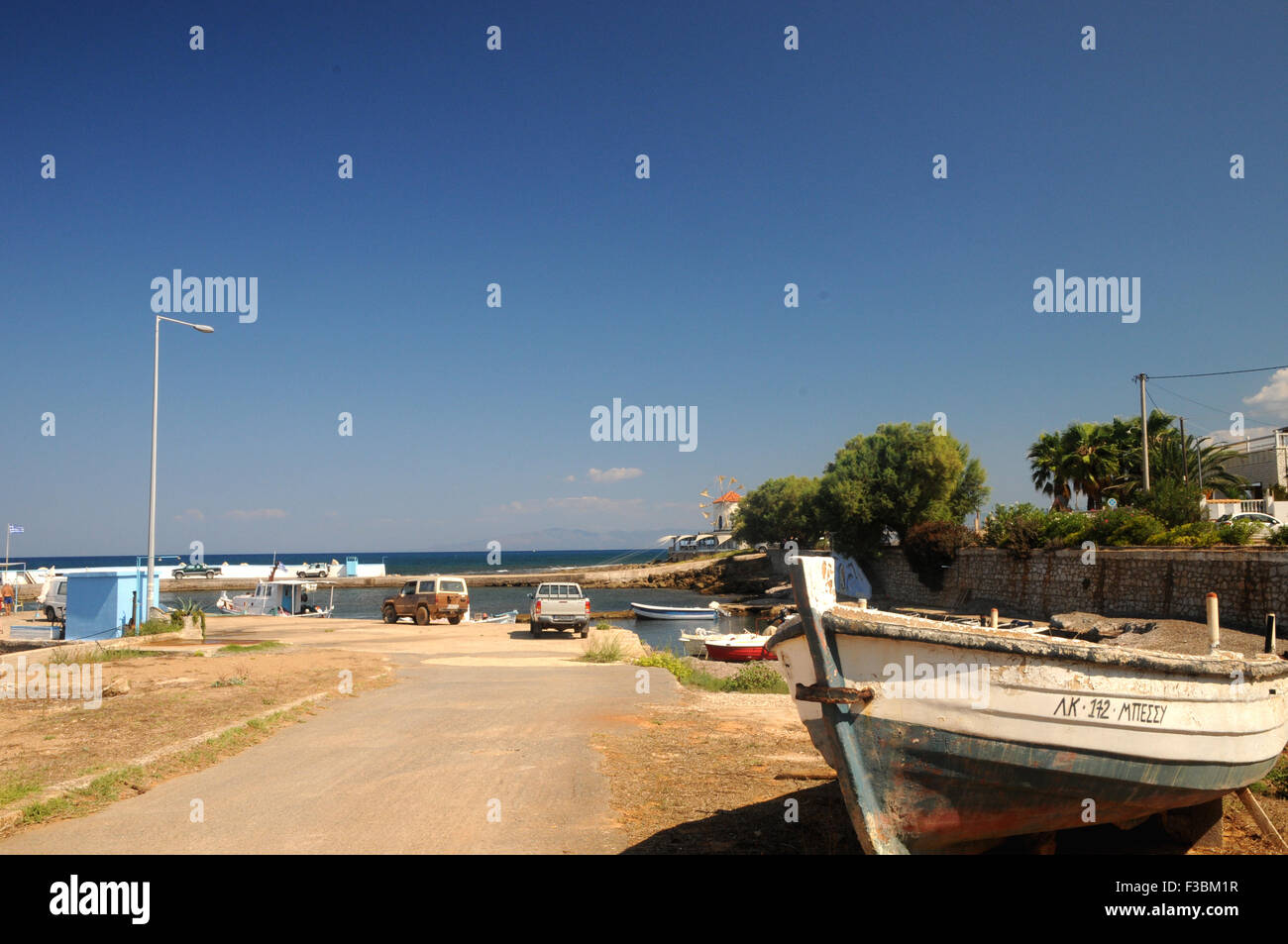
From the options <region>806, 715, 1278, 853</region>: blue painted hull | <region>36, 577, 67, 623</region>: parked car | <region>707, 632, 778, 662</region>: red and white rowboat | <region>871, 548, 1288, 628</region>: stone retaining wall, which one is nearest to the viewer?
<region>806, 715, 1278, 853</region>: blue painted hull

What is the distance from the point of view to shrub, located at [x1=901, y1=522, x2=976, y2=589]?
48469 mm

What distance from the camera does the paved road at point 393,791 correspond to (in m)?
6.20

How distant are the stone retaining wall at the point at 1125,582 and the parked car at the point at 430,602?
2655 centimetres

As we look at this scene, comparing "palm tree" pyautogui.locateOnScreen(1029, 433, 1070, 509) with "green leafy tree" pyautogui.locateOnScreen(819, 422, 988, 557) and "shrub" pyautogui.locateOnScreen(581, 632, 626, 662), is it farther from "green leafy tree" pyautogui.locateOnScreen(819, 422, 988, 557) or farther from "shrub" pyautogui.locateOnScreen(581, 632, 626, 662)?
"shrub" pyautogui.locateOnScreen(581, 632, 626, 662)

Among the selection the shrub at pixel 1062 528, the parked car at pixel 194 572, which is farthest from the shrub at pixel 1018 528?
the parked car at pixel 194 572

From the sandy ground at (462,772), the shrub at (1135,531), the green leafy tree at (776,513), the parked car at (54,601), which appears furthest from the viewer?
the green leafy tree at (776,513)

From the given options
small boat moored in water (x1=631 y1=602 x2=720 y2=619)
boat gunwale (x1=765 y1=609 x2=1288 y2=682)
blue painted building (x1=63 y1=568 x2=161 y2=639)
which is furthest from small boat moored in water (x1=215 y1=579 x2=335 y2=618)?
boat gunwale (x1=765 y1=609 x2=1288 y2=682)

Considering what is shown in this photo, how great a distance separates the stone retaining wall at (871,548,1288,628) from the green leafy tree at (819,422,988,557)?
803 centimetres

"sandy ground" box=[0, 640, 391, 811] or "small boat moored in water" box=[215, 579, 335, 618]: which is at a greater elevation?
"sandy ground" box=[0, 640, 391, 811]

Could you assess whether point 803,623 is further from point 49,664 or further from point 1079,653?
point 49,664

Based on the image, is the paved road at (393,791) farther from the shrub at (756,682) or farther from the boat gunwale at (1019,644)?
the shrub at (756,682)

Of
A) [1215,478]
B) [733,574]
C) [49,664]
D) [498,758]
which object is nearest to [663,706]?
[498,758]

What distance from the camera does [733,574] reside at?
88750 mm

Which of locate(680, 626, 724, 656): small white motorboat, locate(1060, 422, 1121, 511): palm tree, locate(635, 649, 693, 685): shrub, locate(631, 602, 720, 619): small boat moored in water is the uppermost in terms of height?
locate(1060, 422, 1121, 511): palm tree
